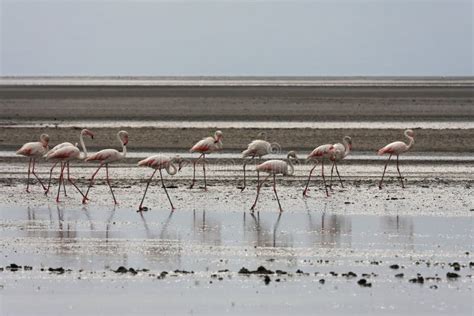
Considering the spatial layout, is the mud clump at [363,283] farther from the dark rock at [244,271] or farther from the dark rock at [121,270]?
the dark rock at [121,270]

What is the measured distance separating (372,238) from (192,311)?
4559 mm

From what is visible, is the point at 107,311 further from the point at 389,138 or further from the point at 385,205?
the point at 389,138

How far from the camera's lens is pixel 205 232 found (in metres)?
14.8

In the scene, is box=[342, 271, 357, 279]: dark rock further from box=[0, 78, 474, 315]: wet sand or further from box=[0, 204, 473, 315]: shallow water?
box=[0, 204, 473, 315]: shallow water

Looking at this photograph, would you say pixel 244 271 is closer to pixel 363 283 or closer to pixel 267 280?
pixel 267 280

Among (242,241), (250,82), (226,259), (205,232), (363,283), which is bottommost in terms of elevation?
(363,283)

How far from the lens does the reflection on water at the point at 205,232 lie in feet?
44.0

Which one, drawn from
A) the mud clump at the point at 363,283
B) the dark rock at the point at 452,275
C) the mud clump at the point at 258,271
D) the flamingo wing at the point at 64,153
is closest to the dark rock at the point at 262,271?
the mud clump at the point at 258,271

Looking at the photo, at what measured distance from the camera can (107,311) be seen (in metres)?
10.3

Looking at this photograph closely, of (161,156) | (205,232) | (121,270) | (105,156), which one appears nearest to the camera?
(121,270)

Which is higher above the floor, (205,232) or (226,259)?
(205,232)

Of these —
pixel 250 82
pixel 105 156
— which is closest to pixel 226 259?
pixel 105 156

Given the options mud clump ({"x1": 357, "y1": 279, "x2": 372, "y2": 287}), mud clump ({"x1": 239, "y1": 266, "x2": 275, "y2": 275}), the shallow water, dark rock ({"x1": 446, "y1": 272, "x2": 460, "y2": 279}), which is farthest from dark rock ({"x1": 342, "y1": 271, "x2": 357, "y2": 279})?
dark rock ({"x1": 446, "y1": 272, "x2": 460, "y2": 279})

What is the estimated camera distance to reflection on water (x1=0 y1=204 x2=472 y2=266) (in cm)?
1342
